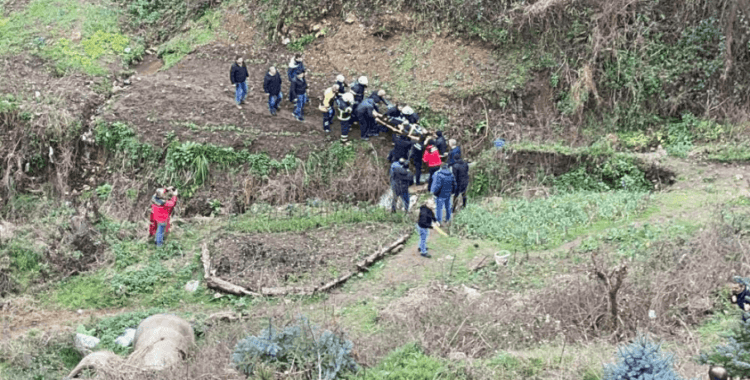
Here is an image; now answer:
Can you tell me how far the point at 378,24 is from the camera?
2045cm

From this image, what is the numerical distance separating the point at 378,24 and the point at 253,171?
4.94 metres

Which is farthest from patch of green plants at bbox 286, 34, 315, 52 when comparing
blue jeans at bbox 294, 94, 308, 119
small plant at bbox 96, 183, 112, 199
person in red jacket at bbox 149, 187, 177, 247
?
person in red jacket at bbox 149, 187, 177, 247

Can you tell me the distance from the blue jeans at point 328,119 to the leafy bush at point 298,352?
9.02 metres

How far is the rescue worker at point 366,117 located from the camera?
58.6 ft

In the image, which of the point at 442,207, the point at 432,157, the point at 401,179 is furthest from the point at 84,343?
the point at 432,157

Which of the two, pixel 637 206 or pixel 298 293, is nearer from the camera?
pixel 298 293

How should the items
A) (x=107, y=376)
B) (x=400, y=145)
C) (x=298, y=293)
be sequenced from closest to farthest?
(x=107, y=376) → (x=298, y=293) → (x=400, y=145)

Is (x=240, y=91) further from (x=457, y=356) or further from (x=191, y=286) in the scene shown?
(x=457, y=356)

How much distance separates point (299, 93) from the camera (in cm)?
1817

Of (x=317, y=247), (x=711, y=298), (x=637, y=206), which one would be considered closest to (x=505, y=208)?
(x=637, y=206)

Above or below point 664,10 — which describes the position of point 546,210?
below

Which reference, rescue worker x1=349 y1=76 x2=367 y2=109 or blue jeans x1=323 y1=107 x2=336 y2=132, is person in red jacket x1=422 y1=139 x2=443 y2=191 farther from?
blue jeans x1=323 y1=107 x2=336 y2=132

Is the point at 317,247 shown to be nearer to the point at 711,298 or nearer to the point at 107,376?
the point at 107,376

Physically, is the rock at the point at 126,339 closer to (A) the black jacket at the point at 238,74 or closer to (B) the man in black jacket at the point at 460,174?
(B) the man in black jacket at the point at 460,174
